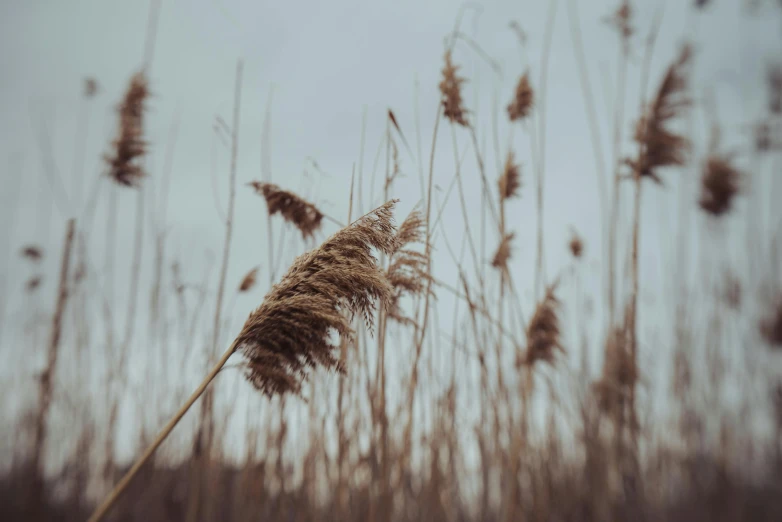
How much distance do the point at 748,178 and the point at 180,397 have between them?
12.7 feet

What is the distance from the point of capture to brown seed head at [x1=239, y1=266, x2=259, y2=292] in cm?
318

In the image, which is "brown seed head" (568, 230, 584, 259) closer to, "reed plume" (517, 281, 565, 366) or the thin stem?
"reed plume" (517, 281, 565, 366)

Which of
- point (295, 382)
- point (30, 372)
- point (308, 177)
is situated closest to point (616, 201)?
point (308, 177)

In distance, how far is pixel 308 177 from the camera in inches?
104

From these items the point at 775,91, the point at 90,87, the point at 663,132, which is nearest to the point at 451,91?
the point at 663,132

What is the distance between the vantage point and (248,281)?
3.21 m

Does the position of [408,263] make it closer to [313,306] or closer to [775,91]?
[313,306]

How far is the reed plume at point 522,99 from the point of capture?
2.85 meters

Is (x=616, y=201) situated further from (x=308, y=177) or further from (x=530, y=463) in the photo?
(x=308, y=177)

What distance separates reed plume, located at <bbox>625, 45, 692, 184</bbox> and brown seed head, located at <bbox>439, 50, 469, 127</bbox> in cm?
102

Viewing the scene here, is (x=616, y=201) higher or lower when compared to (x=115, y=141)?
lower

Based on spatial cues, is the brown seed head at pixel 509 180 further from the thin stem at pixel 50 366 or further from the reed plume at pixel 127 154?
the thin stem at pixel 50 366

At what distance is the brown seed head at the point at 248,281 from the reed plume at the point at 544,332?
1.64m

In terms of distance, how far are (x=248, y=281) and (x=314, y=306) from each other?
2.00m
